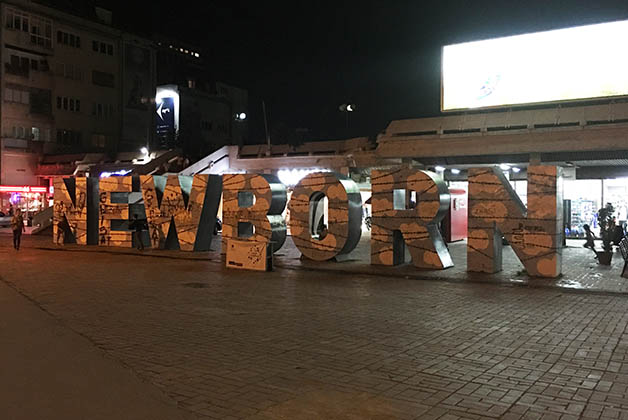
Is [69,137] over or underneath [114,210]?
over

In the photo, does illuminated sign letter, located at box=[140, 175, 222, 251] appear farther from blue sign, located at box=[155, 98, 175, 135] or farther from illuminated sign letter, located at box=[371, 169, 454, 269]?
blue sign, located at box=[155, 98, 175, 135]

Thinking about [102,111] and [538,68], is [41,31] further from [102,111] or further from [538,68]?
[538,68]

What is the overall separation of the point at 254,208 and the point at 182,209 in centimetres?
412

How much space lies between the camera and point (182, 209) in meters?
22.1

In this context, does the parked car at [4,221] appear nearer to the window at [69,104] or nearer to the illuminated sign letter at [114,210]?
the window at [69,104]

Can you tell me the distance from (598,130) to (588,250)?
5751 mm

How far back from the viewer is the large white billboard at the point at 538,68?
28.2 m

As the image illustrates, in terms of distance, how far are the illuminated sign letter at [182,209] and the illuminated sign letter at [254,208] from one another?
1.35 metres

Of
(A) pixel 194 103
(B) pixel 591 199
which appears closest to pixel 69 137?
(A) pixel 194 103

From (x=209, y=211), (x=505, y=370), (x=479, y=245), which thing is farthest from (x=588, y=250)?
(x=505, y=370)

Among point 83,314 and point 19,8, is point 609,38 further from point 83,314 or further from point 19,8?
point 19,8

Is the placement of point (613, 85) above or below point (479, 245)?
above

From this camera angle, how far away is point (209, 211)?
858 inches

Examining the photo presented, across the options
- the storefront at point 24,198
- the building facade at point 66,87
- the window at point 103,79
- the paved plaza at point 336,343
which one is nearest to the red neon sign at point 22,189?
the storefront at point 24,198
